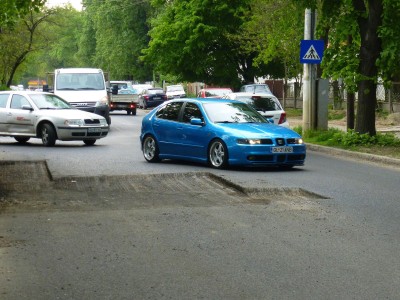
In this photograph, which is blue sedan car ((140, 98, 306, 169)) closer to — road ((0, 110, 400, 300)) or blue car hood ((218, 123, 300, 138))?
blue car hood ((218, 123, 300, 138))

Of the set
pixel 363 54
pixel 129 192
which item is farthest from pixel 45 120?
pixel 129 192

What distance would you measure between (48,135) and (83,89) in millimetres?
7305

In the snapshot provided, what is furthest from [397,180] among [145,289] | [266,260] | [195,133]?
[145,289]

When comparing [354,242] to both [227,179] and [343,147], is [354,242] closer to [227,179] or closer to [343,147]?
[227,179]

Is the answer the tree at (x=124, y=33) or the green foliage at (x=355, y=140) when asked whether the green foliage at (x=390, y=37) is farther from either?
the tree at (x=124, y=33)

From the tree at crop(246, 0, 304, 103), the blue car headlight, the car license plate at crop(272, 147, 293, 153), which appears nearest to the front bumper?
the blue car headlight

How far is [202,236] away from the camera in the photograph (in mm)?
9781

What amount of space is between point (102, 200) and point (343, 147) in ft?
39.2

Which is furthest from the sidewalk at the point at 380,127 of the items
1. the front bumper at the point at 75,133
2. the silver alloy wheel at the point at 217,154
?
the silver alloy wheel at the point at 217,154

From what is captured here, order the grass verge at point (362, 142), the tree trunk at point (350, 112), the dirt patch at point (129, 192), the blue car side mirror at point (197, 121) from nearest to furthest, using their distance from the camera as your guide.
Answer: the dirt patch at point (129, 192) < the blue car side mirror at point (197, 121) < the grass verge at point (362, 142) < the tree trunk at point (350, 112)

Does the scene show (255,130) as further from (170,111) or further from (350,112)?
(350,112)

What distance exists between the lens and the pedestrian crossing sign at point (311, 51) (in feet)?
86.3

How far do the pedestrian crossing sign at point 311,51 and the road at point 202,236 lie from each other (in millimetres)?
9512

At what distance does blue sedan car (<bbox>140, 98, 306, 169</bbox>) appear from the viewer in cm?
1764
